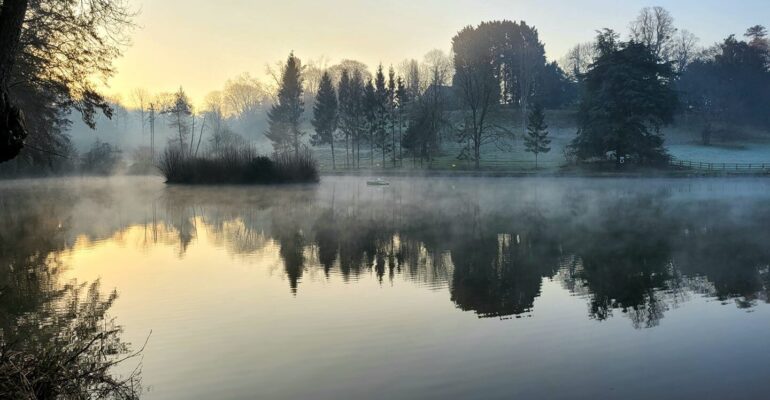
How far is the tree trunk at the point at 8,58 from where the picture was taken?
5598mm

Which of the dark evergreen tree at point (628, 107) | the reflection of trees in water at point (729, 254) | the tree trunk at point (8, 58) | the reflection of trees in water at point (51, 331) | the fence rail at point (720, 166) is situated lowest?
the reflection of trees in water at point (729, 254)

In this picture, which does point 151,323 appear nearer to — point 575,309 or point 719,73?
point 575,309

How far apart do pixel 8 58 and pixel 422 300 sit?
718 centimetres

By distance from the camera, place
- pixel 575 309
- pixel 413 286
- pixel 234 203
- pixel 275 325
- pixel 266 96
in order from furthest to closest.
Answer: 1. pixel 266 96
2. pixel 234 203
3. pixel 413 286
4. pixel 575 309
5. pixel 275 325

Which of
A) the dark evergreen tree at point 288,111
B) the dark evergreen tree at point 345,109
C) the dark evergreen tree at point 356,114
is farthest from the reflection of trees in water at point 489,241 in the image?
the dark evergreen tree at point 288,111

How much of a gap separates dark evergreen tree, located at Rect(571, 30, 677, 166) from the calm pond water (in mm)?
33226

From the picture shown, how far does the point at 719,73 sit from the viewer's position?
79.9 meters

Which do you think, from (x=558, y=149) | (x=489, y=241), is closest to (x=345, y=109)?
(x=558, y=149)

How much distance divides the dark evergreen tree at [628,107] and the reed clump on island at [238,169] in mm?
28162

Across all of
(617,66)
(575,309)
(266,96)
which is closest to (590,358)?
(575,309)

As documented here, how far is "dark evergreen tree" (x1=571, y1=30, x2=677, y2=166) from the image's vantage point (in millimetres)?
54875

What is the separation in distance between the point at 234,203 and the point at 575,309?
2349 centimetres

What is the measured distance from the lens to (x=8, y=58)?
570 centimetres

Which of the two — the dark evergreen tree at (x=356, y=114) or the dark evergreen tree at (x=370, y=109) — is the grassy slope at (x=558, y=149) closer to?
the dark evergreen tree at (x=356, y=114)
